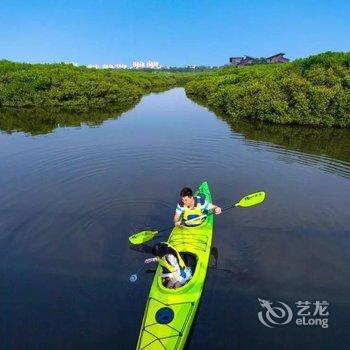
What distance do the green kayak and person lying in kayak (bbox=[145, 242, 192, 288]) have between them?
0.59ft

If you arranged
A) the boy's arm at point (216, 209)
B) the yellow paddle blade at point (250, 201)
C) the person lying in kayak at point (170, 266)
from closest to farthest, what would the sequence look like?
the person lying in kayak at point (170, 266) → the boy's arm at point (216, 209) → the yellow paddle blade at point (250, 201)

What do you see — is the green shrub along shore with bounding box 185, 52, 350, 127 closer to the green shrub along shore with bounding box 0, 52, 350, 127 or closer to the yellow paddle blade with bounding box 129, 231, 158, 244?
the green shrub along shore with bounding box 0, 52, 350, 127

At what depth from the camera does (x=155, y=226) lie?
44.3ft

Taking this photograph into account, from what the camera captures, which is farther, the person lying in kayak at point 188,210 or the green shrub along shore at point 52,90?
the green shrub along shore at point 52,90

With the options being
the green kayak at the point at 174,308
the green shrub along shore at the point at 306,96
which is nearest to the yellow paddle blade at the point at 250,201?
the green kayak at the point at 174,308

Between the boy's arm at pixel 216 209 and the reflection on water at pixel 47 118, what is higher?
the boy's arm at pixel 216 209

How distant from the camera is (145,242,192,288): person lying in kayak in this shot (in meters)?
8.93

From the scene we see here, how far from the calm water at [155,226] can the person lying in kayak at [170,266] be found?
0.95 meters

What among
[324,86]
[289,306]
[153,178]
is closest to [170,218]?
[153,178]

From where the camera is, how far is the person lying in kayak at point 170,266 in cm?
893

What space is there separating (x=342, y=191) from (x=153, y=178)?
8.54 metres

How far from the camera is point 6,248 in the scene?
12.2m

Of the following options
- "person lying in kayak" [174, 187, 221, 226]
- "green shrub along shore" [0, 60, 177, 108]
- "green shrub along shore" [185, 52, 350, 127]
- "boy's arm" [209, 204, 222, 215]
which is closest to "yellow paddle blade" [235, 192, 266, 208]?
"boy's arm" [209, 204, 222, 215]

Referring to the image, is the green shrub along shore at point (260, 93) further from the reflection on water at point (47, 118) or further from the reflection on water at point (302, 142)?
the reflection on water at point (47, 118)
